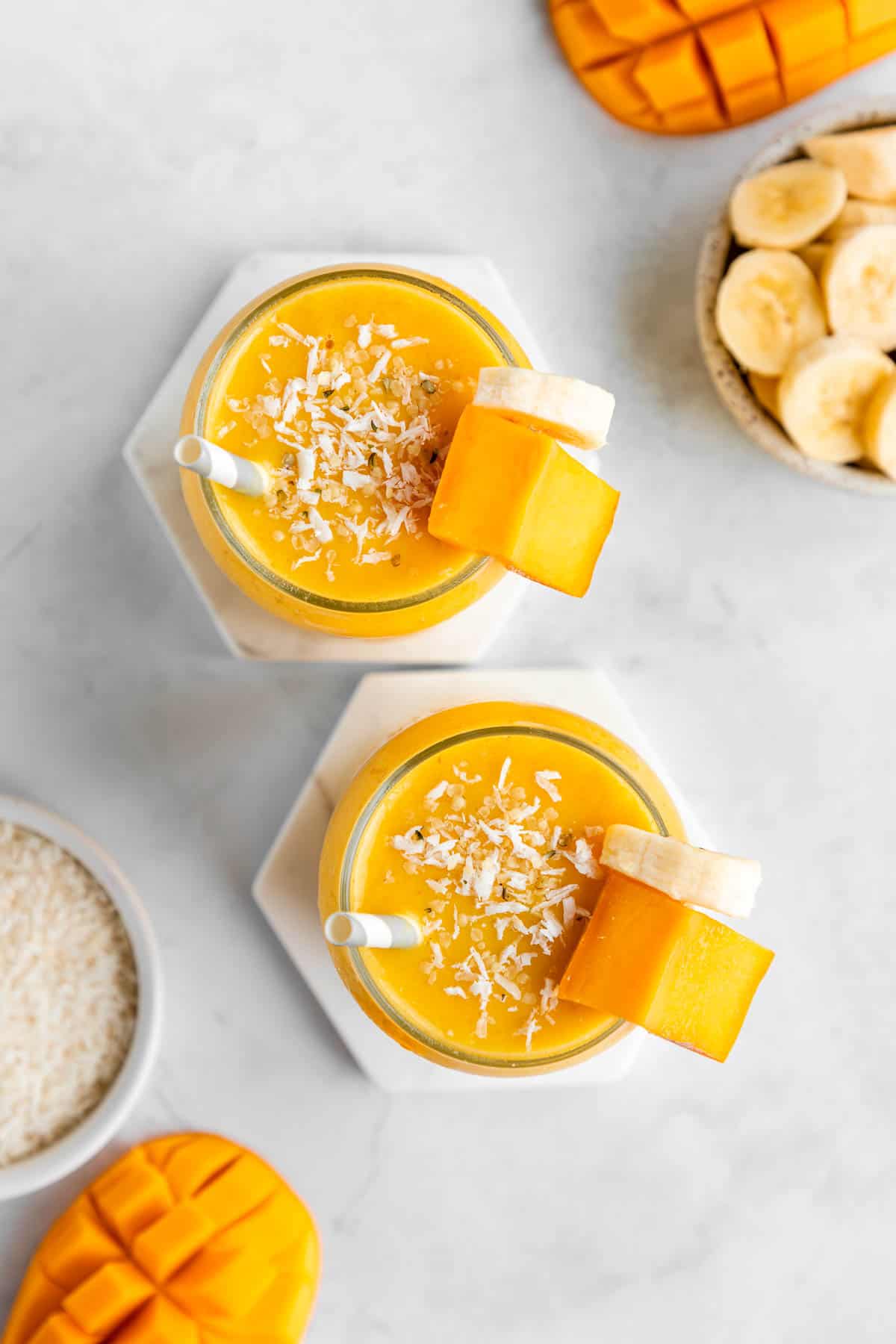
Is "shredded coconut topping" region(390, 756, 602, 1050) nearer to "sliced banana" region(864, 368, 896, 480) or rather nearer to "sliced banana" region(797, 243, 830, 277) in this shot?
"sliced banana" region(864, 368, 896, 480)

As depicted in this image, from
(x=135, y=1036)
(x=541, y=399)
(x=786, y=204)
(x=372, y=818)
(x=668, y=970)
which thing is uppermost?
(x=541, y=399)

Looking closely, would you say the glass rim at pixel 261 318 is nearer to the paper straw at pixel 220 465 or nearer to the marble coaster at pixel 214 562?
the paper straw at pixel 220 465

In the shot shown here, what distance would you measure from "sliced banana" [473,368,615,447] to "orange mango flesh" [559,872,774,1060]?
368 millimetres

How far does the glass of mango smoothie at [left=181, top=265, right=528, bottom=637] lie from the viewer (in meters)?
0.97

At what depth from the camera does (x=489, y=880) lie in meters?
0.98

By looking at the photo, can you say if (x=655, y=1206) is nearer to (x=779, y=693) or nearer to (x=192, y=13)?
(x=779, y=693)

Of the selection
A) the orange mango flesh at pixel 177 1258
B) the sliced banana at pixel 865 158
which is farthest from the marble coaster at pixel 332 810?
the sliced banana at pixel 865 158

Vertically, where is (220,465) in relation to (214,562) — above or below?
above

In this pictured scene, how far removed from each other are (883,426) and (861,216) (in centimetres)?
21

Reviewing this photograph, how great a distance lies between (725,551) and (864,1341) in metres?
0.91

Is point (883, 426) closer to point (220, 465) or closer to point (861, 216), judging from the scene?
point (861, 216)

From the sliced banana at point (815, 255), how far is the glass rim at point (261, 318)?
39cm

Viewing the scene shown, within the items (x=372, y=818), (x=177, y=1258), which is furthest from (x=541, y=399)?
(x=177, y=1258)

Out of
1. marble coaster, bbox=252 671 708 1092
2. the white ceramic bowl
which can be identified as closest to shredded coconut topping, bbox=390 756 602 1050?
marble coaster, bbox=252 671 708 1092
